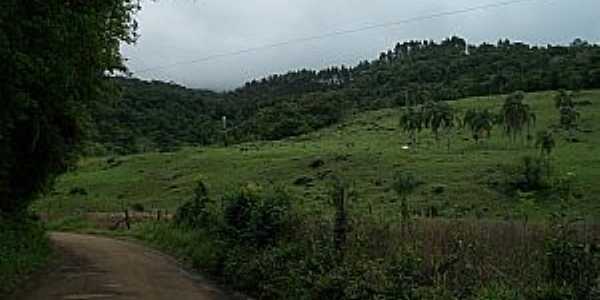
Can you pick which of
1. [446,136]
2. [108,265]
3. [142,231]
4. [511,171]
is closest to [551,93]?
[446,136]

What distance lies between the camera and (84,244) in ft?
117

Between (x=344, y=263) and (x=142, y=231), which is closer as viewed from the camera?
(x=344, y=263)

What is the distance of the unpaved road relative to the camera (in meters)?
18.2

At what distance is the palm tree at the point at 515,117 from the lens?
10312 cm

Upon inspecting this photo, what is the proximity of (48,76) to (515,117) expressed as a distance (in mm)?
91967

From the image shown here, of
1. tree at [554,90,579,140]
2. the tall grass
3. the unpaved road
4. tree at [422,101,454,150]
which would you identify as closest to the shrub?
the tall grass

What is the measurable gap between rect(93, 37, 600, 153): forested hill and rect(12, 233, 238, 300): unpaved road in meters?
67.2

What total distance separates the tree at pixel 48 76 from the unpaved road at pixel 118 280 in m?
3.48

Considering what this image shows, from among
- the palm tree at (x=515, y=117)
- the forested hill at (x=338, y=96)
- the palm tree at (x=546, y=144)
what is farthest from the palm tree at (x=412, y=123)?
the forested hill at (x=338, y=96)

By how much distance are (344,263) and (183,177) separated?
8129cm

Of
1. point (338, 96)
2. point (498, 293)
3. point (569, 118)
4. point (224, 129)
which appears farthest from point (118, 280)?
point (338, 96)

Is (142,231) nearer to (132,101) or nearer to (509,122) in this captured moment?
(132,101)

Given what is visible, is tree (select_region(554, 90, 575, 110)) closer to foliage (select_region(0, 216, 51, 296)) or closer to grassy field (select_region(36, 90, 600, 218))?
grassy field (select_region(36, 90, 600, 218))

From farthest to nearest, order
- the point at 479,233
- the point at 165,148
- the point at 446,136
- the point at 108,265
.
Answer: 1. the point at 165,148
2. the point at 446,136
3. the point at 108,265
4. the point at 479,233
